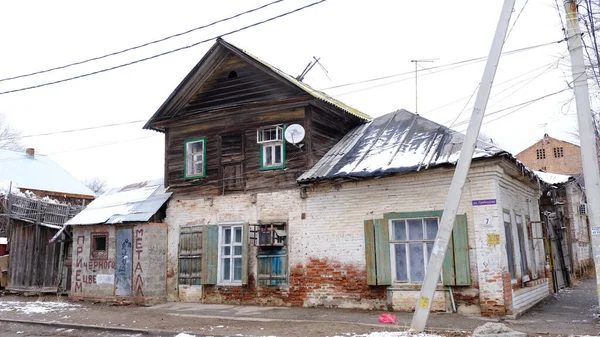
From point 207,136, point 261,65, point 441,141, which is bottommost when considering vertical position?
point 441,141

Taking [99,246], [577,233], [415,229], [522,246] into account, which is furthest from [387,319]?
[577,233]

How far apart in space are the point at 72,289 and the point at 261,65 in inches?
359

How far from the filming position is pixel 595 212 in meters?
9.09

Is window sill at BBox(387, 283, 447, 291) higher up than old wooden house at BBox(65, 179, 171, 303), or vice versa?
old wooden house at BBox(65, 179, 171, 303)

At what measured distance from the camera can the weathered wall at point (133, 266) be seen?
1384cm

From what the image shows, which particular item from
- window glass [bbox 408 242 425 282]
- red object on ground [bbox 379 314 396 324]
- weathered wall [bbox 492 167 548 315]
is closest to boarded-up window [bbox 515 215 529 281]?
weathered wall [bbox 492 167 548 315]

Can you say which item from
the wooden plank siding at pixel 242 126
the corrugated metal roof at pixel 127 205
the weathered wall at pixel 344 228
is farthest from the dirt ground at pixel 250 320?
the wooden plank siding at pixel 242 126

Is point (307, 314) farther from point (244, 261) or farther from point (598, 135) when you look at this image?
point (598, 135)

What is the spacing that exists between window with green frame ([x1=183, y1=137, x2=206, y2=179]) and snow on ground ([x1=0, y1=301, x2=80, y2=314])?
4.89 metres

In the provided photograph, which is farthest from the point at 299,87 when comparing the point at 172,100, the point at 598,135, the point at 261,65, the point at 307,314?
the point at 598,135

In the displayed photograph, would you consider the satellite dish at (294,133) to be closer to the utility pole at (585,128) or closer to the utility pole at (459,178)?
the utility pole at (459,178)

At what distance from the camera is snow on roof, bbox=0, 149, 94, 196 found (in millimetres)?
29672

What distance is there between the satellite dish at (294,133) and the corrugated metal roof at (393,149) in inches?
33.9

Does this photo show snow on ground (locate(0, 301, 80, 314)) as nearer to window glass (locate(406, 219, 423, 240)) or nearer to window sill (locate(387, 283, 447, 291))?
window sill (locate(387, 283, 447, 291))
